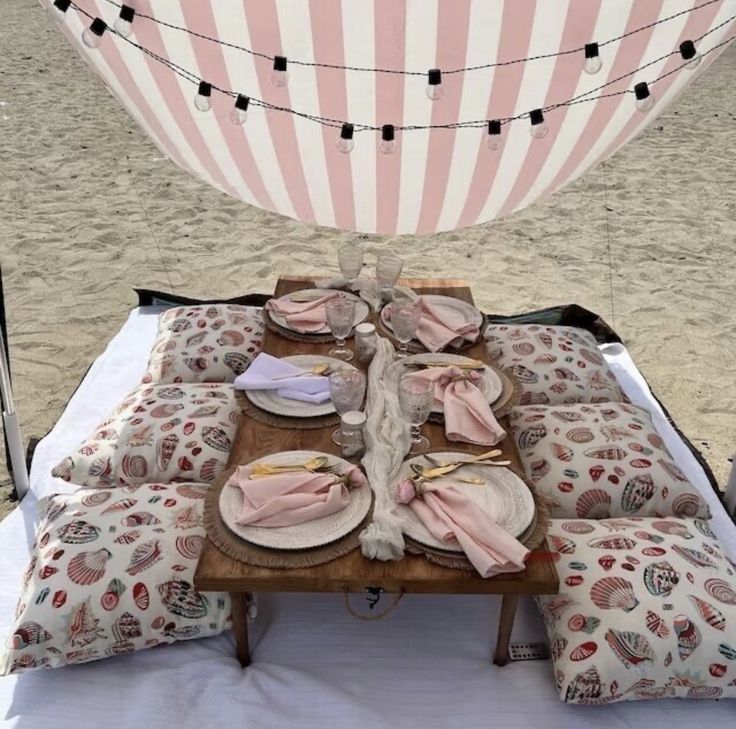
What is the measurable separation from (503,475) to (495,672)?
1.27 feet

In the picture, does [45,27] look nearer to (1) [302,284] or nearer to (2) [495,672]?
(1) [302,284]

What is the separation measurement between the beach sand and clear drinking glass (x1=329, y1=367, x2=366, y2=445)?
1200mm

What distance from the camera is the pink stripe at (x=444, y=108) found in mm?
1633

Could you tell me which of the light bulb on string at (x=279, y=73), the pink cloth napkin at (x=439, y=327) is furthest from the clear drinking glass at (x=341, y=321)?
the light bulb on string at (x=279, y=73)

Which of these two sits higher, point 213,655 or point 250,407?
point 250,407

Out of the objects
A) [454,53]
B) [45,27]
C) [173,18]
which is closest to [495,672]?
[454,53]

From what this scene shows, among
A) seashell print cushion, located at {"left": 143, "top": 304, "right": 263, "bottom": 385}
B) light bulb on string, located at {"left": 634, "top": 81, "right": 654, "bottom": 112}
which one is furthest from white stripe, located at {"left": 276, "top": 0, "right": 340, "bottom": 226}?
light bulb on string, located at {"left": 634, "top": 81, "right": 654, "bottom": 112}

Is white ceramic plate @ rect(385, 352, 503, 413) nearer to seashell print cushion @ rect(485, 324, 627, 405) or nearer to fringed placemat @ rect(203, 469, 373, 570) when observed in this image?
seashell print cushion @ rect(485, 324, 627, 405)

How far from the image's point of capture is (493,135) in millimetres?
1808

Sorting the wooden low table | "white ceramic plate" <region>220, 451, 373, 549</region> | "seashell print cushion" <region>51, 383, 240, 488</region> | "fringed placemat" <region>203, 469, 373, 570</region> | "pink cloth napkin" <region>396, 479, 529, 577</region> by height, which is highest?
"pink cloth napkin" <region>396, 479, 529, 577</region>

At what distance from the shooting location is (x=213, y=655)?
61.4 inches

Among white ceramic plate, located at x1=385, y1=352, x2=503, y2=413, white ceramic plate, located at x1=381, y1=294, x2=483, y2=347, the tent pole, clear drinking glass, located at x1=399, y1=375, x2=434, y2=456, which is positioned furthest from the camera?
white ceramic plate, located at x1=381, y1=294, x2=483, y2=347

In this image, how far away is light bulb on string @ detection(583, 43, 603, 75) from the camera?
1.63 m

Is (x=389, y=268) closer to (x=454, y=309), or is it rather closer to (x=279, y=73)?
(x=454, y=309)
